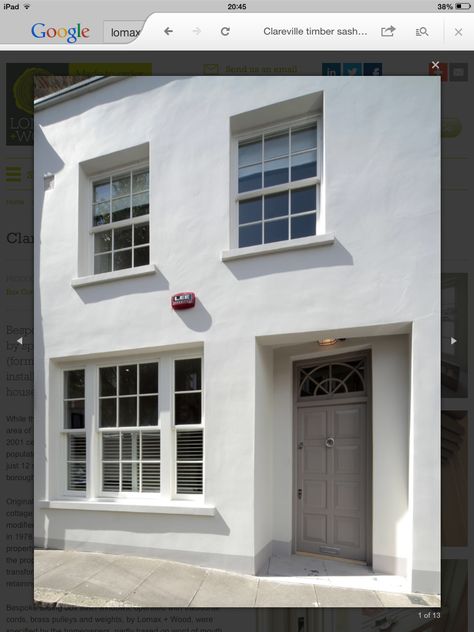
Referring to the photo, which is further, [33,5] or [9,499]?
[9,499]

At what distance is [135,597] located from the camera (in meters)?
3.20

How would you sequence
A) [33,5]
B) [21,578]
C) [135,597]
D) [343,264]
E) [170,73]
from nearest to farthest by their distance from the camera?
[33,5] < [170,73] < [21,578] < [135,597] < [343,264]

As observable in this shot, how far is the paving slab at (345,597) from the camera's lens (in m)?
3.05

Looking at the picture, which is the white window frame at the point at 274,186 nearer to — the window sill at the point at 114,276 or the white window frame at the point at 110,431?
the window sill at the point at 114,276

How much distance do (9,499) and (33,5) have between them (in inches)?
116

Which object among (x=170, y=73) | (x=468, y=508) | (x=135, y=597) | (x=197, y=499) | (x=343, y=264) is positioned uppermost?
(x=170, y=73)

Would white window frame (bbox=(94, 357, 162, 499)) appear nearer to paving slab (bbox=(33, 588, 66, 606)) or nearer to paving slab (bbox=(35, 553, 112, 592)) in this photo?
paving slab (bbox=(35, 553, 112, 592))

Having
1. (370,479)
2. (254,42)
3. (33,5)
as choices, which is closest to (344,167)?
(254,42)

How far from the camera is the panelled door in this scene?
13.0 ft

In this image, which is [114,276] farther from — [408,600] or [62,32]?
[408,600]

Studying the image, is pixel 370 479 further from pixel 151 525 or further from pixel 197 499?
pixel 151 525

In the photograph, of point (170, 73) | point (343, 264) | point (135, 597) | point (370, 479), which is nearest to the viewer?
point (170, 73)

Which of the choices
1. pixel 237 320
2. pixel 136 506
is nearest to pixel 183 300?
pixel 237 320

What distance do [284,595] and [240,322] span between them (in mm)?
2497
